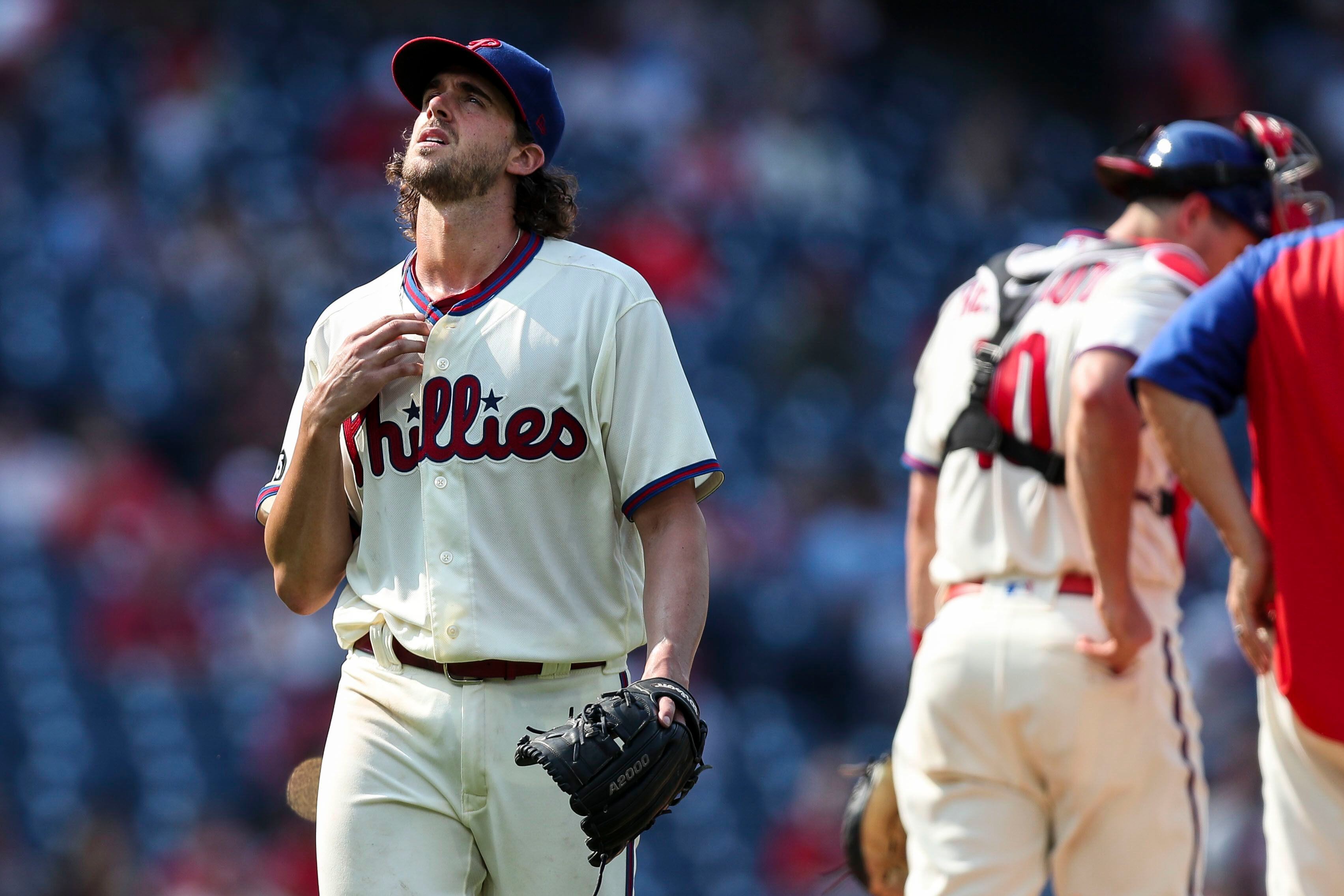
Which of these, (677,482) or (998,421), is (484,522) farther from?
(998,421)

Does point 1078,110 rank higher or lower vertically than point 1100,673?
higher

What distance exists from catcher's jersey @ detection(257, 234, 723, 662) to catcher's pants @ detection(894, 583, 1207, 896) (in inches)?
37.9

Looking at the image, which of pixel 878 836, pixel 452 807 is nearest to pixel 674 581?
pixel 452 807

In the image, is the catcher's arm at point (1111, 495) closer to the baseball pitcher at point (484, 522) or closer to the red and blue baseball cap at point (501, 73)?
the baseball pitcher at point (484, 522)

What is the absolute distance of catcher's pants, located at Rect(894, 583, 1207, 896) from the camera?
136 inches

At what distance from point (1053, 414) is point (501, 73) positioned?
152 cm

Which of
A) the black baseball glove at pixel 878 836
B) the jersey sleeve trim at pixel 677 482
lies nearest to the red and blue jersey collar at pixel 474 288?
the jersey sleeve trim at pixel 677 482

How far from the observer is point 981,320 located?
380cm

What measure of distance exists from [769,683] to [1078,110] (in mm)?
6051

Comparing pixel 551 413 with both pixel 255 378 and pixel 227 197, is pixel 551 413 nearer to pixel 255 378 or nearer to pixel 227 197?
pixel 255 378

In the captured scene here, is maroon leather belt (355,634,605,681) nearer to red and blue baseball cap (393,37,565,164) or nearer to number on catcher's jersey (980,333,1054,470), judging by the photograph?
red and blue baseball cap (393,37,565,164)

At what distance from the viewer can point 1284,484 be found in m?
2.91

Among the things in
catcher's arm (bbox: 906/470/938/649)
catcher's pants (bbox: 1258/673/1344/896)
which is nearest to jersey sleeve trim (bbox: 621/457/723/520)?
catcher's pants (bbox: 1258/673/1344/896)

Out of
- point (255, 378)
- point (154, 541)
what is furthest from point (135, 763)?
point (255, 378)
